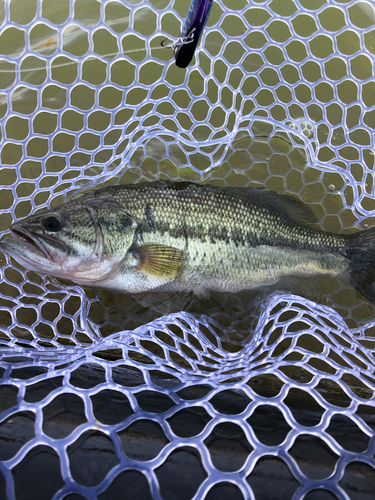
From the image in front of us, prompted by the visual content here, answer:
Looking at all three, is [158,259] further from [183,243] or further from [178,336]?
[178,336]

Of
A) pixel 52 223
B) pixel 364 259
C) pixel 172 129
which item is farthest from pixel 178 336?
pixel 172 129

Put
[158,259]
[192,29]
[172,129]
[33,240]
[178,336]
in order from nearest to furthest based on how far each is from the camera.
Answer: [192,29] < [33,240] < [158,259] < [178,336] < [172,129]

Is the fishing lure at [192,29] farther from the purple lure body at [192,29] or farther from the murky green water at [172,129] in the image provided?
the murky green water at [172,129]

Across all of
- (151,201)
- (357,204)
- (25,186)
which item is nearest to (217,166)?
(151,201)

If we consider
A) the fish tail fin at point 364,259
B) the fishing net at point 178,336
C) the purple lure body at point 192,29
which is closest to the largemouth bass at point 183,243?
the fish tail fin at point 364,259

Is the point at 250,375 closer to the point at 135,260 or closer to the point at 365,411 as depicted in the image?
the point at 365,411

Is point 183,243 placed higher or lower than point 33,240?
higher

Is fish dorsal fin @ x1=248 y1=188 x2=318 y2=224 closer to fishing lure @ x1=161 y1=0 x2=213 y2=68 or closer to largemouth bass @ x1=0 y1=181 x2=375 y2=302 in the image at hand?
largemouth bass @ x1=0 y1=181 x2=375 y2=302

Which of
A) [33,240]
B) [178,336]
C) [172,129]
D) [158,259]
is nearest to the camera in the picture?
[33,240]
